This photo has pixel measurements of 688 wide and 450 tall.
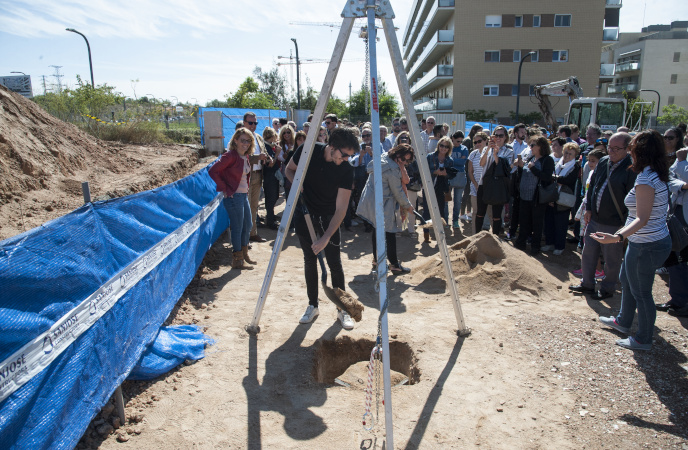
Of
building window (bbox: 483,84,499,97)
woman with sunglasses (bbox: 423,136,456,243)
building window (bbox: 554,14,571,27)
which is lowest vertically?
woman with sunglasses (bbox: 423,136,456,243)

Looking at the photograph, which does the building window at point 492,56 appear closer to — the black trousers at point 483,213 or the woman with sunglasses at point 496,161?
the woman with sunglasses at point 496,161

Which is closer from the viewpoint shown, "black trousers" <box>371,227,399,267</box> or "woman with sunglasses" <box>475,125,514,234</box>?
"black trousers" <box>371,227,399,267</box>

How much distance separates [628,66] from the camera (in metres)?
56.4

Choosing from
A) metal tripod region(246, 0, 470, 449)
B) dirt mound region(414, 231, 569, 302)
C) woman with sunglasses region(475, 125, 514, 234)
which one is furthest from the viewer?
woman with sunglasses region(475, 125, 514, 234)

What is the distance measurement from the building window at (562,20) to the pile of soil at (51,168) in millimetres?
35828

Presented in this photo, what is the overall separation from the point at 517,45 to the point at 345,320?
39.1 metres

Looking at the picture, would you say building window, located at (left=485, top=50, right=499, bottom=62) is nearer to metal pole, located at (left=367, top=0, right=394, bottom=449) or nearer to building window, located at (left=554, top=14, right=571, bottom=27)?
building window, located at (left=554, top=14, right=571, bottom=27)

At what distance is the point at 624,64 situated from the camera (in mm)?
57781

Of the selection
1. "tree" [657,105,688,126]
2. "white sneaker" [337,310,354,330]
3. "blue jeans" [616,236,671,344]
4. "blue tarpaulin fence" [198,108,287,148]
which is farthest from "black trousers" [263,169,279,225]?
"tree" [657,105,688,126]

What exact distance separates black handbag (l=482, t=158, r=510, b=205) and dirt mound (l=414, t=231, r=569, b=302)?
41.8 inches

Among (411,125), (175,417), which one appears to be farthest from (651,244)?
(175,417)

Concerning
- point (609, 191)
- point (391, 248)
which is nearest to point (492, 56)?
point (391, 248)

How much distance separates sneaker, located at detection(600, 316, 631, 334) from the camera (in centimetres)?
421

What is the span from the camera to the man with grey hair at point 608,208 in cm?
466
